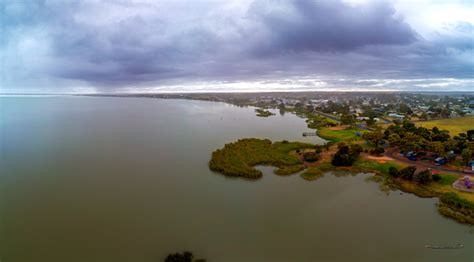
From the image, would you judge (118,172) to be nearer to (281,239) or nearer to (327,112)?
(281,239)

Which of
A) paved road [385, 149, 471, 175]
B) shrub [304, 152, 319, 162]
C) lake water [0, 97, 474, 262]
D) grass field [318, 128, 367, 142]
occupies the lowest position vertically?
lake water [0, 97, 474, 262]

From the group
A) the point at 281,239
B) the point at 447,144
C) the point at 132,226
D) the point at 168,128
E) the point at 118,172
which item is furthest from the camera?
the point at 168,128

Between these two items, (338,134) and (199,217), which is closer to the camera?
(199,217)

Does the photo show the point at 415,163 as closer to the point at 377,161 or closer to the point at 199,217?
the point at 377,161

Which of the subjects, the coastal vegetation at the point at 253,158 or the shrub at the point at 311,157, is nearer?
the coastal vegetation at the point at 253,158

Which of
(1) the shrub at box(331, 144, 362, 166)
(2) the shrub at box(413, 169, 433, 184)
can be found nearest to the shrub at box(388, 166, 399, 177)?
(2) the shrub at box(413, 169, 433, 184)

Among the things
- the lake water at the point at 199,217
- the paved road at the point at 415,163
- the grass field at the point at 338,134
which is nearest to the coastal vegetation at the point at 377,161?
the paved road at the point at 415,163

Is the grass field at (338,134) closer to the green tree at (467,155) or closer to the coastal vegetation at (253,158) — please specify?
the coastal vegetation at (253,158)

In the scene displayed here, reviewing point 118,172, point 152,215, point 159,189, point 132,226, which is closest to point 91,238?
point 132,226

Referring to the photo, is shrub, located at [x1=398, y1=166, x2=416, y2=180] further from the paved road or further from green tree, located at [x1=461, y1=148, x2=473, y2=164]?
green tree, located at [x1=461, y1=148, x2=473, y2=164]

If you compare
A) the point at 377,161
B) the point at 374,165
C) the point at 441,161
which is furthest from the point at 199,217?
the point at 441,161

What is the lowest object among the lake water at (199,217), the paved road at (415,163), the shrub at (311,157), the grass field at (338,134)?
the lake water at (199,217)
